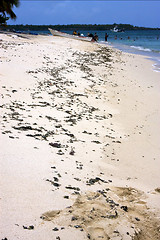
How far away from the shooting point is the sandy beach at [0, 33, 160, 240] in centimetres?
281

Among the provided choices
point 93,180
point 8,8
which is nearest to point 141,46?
point 8,8

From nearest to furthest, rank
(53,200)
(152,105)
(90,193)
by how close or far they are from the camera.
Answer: (53,200) → (90,193) → (152,105)

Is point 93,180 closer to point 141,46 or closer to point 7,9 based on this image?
point 7,9

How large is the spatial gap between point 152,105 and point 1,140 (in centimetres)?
681

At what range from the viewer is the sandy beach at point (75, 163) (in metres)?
2.81

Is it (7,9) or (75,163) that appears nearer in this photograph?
(75,163)

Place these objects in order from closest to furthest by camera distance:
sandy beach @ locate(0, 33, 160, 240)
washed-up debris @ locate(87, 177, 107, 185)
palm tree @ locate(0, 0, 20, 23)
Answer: sandy beach @ locate(0, 33, 160, 240), washed-up debris @ locate(87, 177, 107, 185), palm tree @ locate(0, 0, 20, 23)

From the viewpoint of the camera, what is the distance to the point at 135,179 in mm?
4414

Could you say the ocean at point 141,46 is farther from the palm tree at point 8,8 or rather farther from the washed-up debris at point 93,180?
the washed-up debris at point 93,180

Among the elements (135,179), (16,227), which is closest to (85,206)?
(16,227)

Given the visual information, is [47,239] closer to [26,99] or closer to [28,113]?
[28,113]

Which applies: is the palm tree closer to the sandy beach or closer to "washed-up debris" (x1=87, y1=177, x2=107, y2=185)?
the sandy beach

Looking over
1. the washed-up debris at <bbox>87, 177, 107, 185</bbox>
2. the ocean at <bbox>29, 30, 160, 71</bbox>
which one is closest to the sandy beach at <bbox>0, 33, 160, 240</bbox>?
the washed-up debris at <bbox>87, 177, 107, 185</bbox>

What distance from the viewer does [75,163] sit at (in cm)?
440
